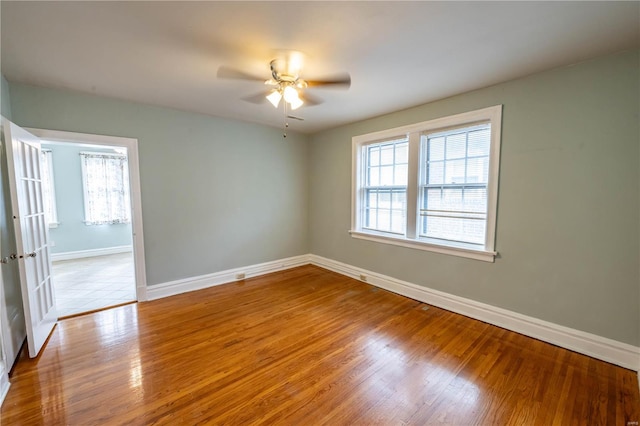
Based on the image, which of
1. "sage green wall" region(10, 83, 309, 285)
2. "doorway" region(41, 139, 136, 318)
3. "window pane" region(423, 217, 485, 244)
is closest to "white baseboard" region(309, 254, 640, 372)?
"window pane" region(423, 217, 485, 244)

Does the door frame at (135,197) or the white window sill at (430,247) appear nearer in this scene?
the white window sill at (430,247)

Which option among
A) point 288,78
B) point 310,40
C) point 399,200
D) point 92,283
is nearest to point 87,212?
point 92,283

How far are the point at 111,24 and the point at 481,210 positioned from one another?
3658 mm

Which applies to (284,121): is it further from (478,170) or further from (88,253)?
(88,253)

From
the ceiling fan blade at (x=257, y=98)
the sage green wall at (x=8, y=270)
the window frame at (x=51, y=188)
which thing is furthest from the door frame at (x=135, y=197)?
the window frame at (x=51, y=188)

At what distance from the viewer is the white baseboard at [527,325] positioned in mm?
2164

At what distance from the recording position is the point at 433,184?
11.0 ft

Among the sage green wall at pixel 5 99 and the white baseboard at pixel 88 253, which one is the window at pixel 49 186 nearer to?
the white baseboard at pixel 88 253

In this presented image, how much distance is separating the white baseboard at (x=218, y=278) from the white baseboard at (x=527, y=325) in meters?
1.71

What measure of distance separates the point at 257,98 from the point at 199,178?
152cm

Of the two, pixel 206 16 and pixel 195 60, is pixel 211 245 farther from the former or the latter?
pixel 206 16

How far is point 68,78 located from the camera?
8.48 ft

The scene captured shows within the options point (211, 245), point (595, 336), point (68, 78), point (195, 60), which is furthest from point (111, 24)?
point (595, 336)

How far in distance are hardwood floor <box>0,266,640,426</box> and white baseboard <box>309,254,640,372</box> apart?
87mm
